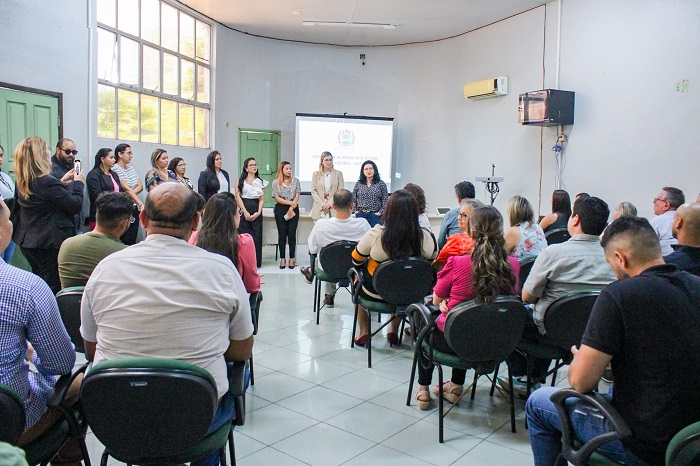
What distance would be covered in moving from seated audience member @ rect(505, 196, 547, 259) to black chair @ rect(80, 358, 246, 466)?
2668mm

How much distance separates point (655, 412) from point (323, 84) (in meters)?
9.75

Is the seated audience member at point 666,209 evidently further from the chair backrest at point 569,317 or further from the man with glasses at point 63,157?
the man with glasses at point 63,157

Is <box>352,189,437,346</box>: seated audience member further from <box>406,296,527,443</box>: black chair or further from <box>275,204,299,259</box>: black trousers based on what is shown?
<box>275,204,299,259</box>: black trousers

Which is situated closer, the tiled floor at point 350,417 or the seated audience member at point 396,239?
the tiled floor at point 350,417

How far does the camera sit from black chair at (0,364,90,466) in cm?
152

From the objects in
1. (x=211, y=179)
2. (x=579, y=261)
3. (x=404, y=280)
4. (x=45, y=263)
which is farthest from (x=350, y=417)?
(x=211, y=179)

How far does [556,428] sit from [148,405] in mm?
1381

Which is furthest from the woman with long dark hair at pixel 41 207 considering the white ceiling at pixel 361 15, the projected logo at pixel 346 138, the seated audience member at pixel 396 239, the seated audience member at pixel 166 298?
the projected logo at pixel 346 138

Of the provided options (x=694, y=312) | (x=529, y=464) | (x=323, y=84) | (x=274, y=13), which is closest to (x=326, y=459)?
(x=529, y=464)

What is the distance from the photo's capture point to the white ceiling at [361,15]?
8133mm

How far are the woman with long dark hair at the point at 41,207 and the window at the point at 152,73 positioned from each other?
3323 mm

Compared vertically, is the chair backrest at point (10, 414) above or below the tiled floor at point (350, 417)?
above

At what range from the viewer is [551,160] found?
795cm

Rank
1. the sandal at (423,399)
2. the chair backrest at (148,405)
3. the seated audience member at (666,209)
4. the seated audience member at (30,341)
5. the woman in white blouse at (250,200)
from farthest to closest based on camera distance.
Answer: the woman in white blouse at (250,200) → the seated audience member at (666,209) → the sandal at (423,399) → the seated audience member at (30,341) → the chair backrest at (148,405)
